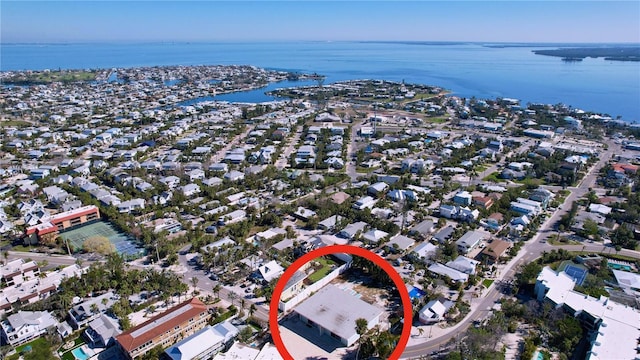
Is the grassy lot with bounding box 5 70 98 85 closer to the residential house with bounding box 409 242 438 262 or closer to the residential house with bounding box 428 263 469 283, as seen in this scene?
the residential house with bounding box 409 242 438 262

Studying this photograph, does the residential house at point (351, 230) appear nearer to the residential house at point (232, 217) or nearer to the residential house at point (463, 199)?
the residential house at point (232, 217)

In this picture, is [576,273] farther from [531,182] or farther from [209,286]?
[209,286]

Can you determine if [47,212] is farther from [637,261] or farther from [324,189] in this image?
[637,261]

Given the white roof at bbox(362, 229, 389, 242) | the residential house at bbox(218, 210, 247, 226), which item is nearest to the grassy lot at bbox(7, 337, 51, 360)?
the residential house at bbox(218, 210, 247, 226)

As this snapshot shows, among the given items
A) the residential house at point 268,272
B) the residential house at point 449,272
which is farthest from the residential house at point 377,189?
the residential house at point 268,272

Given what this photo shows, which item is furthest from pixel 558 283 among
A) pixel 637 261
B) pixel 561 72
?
pixel 561 72

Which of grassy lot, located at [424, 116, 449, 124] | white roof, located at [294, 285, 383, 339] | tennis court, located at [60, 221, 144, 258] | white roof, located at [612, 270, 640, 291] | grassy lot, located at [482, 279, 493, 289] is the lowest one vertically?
tennis court, located at [60, 221, 144, 258]
